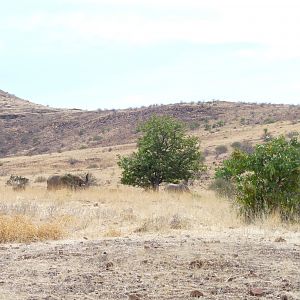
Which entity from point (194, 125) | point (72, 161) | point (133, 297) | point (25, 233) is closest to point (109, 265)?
point (133, 297)

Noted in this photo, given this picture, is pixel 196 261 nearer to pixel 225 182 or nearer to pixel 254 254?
pixel 254 254

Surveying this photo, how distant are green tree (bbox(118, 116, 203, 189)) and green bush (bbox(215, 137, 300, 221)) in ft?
40.6

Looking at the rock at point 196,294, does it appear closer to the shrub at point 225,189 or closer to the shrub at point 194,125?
the shrub at point 225,189

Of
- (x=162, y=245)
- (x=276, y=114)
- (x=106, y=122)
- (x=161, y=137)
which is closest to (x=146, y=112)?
(x=106, y=122)

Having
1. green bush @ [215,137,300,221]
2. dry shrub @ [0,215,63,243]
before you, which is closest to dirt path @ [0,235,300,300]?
dry shrub @ [0,215,63,243]

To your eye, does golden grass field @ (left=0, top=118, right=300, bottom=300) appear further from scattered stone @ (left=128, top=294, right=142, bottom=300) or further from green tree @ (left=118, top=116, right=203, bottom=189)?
green tree @ (left=118, top=116, right=203, bottom=189)

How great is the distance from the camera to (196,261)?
7.34 m

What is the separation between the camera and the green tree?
25609 mm

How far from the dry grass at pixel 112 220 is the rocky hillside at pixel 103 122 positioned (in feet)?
155

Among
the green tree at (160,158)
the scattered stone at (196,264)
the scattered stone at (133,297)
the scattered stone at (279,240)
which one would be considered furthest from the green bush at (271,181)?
the green tree at (160,158)

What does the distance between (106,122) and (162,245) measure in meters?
67.0

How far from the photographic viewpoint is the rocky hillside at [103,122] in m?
67.0

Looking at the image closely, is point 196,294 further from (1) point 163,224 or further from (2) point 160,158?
(2) point 160,158

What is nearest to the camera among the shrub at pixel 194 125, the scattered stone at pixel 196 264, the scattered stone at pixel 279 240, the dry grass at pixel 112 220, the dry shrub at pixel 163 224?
the scattered stone at pixel 196 264
